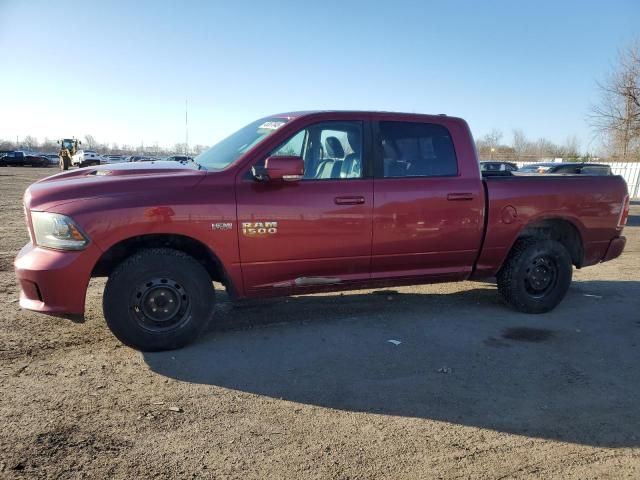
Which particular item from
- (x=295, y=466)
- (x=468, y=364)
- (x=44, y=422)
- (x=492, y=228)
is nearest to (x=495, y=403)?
(x=468, y=364)

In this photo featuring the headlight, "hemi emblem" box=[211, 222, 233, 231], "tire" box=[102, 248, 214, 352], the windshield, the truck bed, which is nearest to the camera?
the headlight

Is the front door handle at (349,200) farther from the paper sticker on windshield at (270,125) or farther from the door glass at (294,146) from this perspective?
the paper sticker on windshield at (270,125)

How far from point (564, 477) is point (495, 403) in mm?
775

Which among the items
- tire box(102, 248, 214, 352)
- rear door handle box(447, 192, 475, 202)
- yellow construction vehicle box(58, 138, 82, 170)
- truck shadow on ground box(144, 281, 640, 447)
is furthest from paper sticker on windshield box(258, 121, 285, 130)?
yellow construction vehicle box(58, 138, 82, 170)

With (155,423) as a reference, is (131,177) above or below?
above

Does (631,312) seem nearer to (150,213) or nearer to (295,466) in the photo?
(295,466)

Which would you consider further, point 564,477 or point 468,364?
point 468,364

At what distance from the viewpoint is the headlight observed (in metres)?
3.56

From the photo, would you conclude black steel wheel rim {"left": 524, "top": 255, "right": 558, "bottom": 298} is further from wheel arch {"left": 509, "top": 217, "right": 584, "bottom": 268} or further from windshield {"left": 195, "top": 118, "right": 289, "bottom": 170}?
windshield {"left": 195, "top": 118, "right": 289, "bottom": 170}

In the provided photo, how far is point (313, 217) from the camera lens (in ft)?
13.7

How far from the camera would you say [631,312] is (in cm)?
538

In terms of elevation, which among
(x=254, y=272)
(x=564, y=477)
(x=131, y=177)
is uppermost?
(x=131, y=177)

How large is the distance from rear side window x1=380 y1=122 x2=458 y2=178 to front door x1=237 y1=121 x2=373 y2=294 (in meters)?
0.24

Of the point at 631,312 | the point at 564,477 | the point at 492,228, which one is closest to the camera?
the point at 564,477
